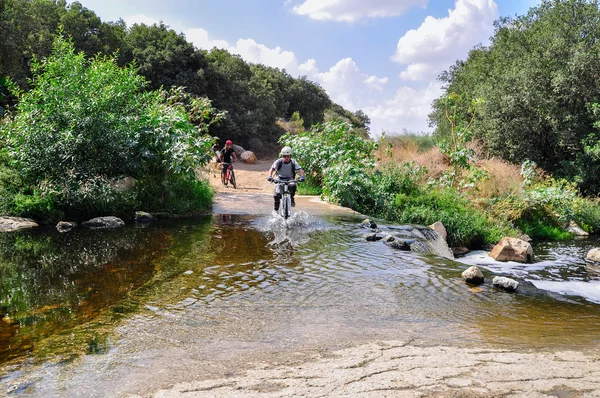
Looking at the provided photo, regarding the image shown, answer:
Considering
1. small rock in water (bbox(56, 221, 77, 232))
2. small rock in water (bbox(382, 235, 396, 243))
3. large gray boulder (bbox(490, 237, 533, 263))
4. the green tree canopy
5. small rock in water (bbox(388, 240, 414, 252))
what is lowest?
large gray boulder (bbox(490, 237, 533, 263))

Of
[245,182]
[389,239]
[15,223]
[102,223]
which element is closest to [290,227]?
[389,239]

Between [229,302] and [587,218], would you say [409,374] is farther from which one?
[587,218]

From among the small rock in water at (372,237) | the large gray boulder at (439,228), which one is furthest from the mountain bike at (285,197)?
the large gray boulder at (439,228)

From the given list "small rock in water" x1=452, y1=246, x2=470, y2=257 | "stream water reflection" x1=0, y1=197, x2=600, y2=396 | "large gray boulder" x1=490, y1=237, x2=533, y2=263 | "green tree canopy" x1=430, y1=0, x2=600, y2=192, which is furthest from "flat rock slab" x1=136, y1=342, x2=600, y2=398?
"green tree canopy" x1=430, y1=0, x2=600, y2=192

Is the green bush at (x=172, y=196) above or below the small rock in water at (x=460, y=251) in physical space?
above

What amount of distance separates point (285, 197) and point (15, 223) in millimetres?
6591

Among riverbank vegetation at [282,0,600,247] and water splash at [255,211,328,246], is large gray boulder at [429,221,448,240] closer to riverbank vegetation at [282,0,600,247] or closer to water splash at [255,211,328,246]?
riverbank vegetation at [282,0,600,247]

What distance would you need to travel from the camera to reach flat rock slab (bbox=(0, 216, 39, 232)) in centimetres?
1116

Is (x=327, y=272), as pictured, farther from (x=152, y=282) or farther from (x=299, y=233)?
(x=299, y=233)

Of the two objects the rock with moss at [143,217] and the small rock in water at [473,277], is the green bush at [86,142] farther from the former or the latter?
the small rock in water at [473,277]

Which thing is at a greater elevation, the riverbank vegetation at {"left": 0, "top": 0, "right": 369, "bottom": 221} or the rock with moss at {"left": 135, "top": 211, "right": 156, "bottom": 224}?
the riverbank vegetation at {"left": 0, "top": 0, "right": 369, "bottom": 221}

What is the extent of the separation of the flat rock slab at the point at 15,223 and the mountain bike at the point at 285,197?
6.03 metres

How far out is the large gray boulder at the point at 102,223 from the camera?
11672 millimetres

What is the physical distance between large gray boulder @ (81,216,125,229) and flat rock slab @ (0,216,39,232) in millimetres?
1219
